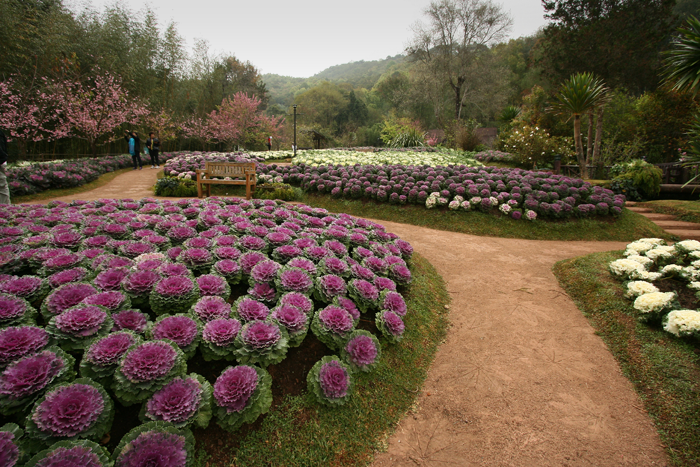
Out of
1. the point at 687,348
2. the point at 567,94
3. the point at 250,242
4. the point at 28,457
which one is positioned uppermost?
the point at 567,94

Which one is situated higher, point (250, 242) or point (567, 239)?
point (250, 242)

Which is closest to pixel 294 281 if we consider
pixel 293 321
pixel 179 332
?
pixel 293 321

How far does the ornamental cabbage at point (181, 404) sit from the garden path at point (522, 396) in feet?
3.22

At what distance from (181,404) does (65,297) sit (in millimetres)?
988

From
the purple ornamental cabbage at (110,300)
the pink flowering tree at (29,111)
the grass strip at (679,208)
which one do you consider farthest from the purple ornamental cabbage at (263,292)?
the pink flowering tree at (29,111)

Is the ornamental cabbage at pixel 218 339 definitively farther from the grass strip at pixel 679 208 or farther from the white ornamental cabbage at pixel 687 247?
the grass strip at pixel 679 208

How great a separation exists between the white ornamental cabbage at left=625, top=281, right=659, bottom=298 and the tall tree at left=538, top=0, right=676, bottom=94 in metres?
21.0

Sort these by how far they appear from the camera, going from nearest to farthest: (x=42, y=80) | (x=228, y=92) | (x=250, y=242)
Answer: (x=250, y=242) → (x=42, y=80) → (x=228, y=92)

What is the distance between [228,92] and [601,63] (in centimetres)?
3081

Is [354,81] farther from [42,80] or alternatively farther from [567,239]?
[567,239]

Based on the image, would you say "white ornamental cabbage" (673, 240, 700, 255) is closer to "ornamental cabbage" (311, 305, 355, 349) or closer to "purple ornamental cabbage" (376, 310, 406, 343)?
"purple ornamental cabbage" (376, 310, 406, 343)

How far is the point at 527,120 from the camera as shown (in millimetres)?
20094

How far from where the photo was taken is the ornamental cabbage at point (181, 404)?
4.25 feet

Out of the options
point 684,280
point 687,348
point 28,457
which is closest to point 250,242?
point 28,457
